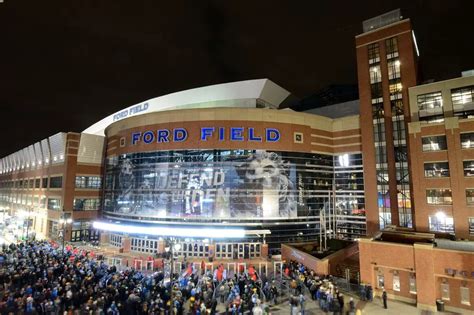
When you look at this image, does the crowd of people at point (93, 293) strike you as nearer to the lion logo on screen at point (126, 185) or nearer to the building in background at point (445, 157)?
the lion logo on screen at point (126, 185)

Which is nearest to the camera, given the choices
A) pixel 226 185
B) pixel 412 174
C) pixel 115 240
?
pixel 412 174

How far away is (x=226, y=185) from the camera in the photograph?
39344mm

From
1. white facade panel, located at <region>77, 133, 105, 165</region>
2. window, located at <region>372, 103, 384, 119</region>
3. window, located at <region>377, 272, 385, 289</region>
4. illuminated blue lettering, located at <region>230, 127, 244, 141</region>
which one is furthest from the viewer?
white facade panel, located at <region>77, 133, 105, 165</region>

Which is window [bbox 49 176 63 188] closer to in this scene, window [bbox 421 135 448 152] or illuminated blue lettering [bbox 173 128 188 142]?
illuminated blue lettering [bbox 173 128 188 142]

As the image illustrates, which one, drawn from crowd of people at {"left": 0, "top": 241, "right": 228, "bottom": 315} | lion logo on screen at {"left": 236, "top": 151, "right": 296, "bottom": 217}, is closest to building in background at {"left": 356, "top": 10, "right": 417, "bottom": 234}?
lion logo on screen at {"left": 236, "top": 151, "right": 296, "bottom": 217}

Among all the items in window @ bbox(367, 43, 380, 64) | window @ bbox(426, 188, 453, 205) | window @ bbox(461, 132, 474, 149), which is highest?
window @ bbox(367, 43, 380, 64)

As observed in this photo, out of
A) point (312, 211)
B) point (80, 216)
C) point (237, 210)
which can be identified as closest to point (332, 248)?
point (312, 211)

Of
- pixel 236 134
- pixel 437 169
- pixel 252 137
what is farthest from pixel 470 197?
pixel 236 134

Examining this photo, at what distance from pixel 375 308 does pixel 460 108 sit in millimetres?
29361

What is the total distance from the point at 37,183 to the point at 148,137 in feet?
135

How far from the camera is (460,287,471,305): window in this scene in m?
20.8

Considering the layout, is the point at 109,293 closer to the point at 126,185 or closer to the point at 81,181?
the point at 126,185

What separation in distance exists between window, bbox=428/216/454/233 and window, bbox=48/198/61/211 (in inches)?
2285

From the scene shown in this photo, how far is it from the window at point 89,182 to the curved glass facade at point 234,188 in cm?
1424
